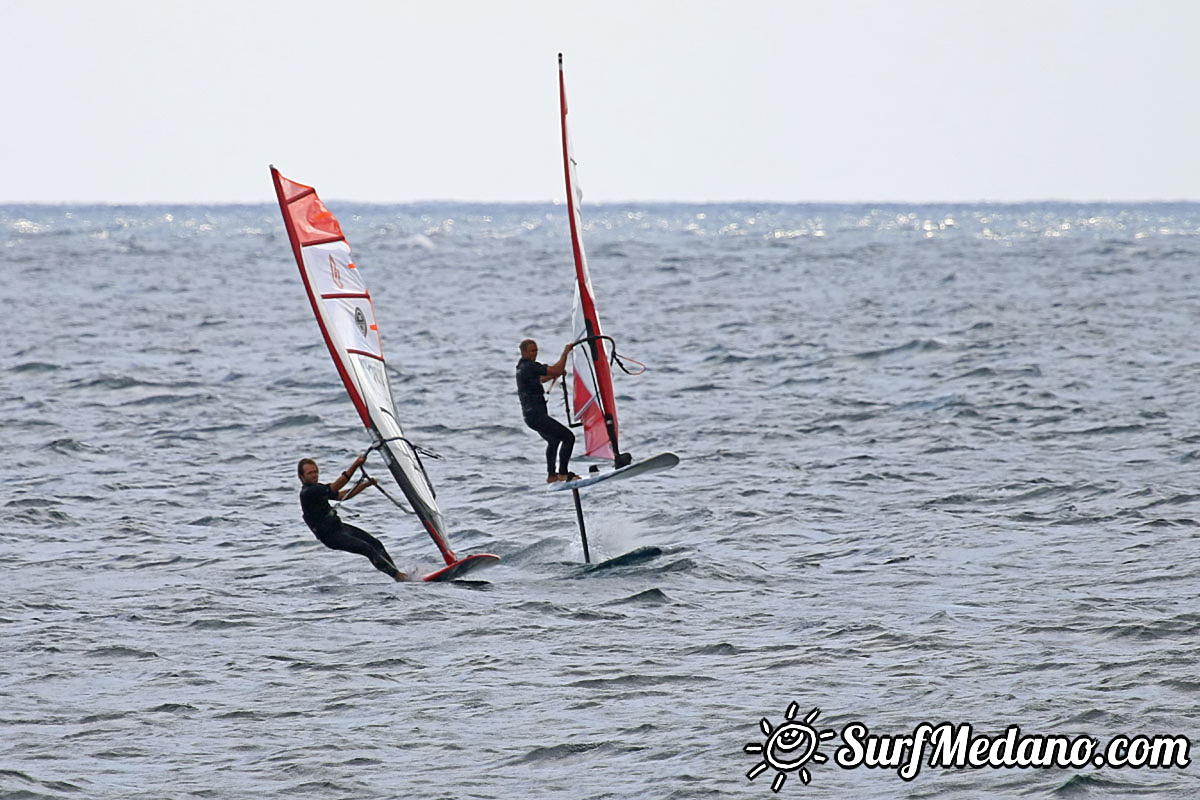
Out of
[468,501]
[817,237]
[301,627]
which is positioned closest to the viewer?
[301,627]

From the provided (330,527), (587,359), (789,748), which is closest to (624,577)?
(587,359)

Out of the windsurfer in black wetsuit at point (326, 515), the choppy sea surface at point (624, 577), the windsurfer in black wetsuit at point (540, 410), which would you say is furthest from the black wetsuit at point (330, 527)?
the windsurfer in black wetsuit at point (540, 410)

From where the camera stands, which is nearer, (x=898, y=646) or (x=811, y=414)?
(x=898, y=646)

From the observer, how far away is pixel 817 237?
11419 cm

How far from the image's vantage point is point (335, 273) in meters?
15.4

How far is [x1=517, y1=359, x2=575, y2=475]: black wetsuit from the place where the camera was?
53.2 feet

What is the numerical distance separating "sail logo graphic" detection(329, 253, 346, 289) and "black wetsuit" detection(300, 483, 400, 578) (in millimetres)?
2168

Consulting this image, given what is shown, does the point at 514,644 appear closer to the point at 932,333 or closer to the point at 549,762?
the point at 549,762

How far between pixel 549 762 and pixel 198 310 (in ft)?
137

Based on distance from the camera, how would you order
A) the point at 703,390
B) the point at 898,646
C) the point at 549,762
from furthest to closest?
the point at 703,390
the point at 898,646
the point at 549,762

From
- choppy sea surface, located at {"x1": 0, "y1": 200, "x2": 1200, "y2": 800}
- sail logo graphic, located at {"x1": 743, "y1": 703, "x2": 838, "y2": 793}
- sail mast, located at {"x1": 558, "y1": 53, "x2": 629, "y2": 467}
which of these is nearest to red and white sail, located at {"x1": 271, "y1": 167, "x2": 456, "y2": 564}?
choppy sea surface, located at {"x1": 0, "y1": 200, "x2": 1200, "y2": 800}

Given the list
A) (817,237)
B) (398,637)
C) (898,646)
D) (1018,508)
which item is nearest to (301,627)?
(398,637)

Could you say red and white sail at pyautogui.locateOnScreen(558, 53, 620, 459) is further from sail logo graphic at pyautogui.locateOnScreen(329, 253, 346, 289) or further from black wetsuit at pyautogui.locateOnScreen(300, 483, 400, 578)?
black wetsuit at pyautogui.locateOnScreen(300, 483, 400, 578)

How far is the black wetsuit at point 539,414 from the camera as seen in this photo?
16219mm
